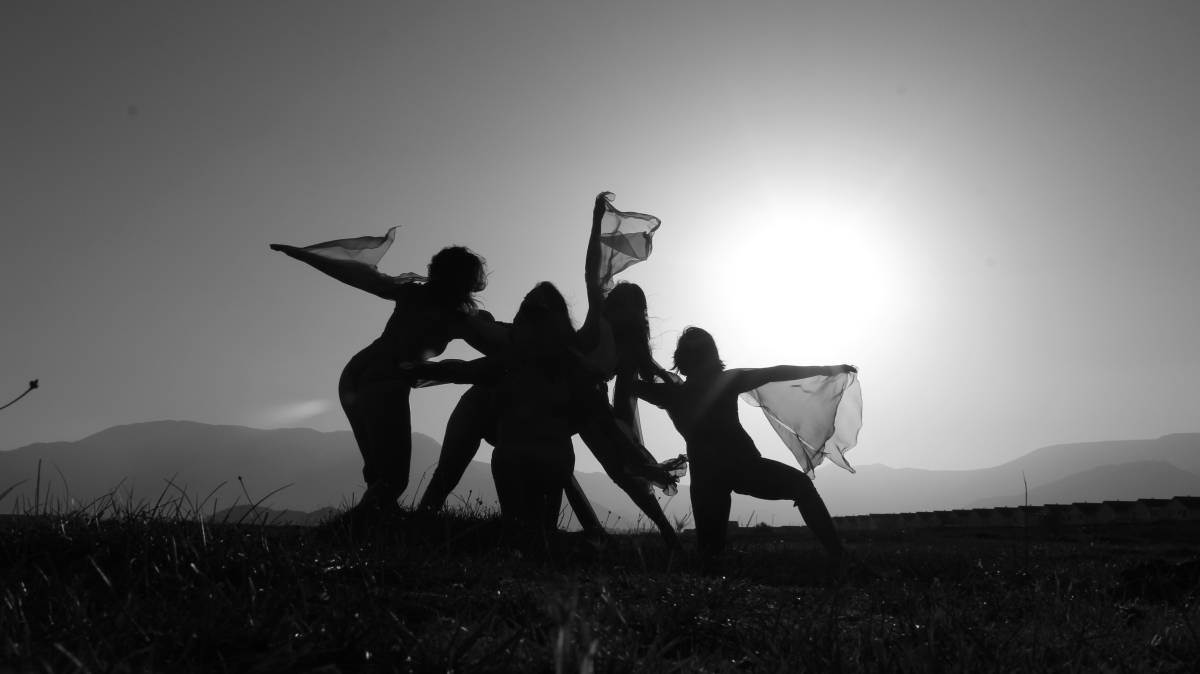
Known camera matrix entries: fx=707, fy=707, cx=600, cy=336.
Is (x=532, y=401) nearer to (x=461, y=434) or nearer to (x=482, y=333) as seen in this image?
(x=461, y=434)

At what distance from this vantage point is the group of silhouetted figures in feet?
18.2

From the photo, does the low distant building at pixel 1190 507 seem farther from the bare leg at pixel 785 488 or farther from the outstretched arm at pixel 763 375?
the bare leg at pixel 785 488

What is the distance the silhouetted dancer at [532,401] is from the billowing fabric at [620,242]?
4.03 feet

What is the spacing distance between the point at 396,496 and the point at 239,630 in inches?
174

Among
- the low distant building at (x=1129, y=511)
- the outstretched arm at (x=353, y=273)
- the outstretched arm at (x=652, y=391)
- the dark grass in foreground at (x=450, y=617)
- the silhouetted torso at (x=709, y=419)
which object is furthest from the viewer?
the low distant building at (x=1129, y=511)

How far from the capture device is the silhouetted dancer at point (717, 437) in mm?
6055

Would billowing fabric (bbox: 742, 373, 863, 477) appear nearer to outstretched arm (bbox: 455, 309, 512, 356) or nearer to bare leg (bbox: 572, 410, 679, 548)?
bare leg (bbox: 572, 410, 679, 548)

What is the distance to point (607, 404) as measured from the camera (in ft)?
20.8

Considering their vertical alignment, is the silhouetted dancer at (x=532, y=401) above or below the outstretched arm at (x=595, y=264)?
below

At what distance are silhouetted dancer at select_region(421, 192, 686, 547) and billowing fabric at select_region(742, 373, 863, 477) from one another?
1318mm

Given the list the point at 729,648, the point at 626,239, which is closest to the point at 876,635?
the point at 729,648

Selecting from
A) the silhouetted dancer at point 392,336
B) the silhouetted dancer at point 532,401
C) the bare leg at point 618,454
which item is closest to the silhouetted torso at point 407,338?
the silhouetted dancer at point 392,336

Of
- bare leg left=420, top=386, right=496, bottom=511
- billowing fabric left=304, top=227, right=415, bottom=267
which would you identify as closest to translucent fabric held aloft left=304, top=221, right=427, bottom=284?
billowing fabric left=304, top=227, right=415, bottom=267

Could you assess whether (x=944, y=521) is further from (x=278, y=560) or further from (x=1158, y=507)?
(x=278, y=560)
